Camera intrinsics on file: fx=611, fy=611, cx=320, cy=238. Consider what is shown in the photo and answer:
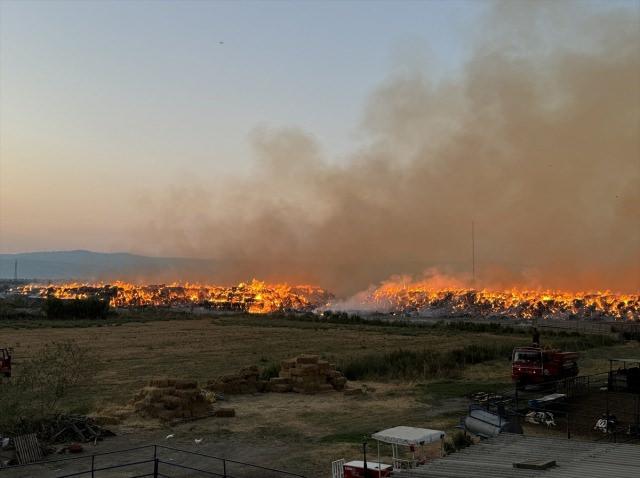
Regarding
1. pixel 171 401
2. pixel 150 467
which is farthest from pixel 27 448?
pixel 171 401

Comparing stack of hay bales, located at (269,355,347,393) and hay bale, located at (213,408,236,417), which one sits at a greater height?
stack of hay bales, located at (269,355,347,393)

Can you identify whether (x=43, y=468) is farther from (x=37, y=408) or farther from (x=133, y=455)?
(x=37, y=408)

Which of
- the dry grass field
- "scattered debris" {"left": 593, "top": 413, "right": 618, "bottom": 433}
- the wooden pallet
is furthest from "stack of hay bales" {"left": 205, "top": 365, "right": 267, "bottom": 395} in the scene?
"scattered debris" {"left": 593, "top": 413, "right": 618, "bottom": 433}

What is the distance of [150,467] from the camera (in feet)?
55.4

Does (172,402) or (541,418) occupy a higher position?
(541,418)

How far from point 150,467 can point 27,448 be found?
389cm

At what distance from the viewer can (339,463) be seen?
14.7 m

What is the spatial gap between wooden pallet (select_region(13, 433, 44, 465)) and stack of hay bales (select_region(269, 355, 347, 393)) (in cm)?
1364

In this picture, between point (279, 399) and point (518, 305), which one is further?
point (518, 305)

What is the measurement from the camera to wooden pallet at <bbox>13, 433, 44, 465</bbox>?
17.5 metres

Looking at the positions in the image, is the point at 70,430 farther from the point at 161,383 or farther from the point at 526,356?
the point at 526,356

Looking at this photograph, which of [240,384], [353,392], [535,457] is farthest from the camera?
[240,384]

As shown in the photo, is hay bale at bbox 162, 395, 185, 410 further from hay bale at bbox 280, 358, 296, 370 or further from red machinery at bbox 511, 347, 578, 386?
red machinery at bbox 511, 347, 578, 386

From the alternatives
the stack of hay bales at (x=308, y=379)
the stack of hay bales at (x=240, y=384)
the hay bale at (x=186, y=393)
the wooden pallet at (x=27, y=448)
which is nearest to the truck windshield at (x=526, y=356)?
the stack of hay bales at (x=308, y=379)
